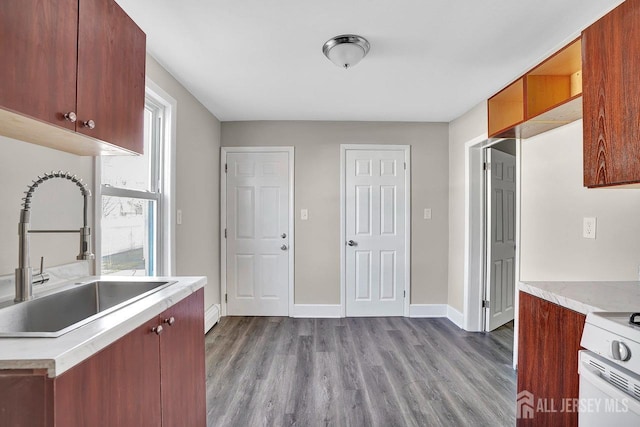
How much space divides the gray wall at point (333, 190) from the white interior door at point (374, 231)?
0.13 metres

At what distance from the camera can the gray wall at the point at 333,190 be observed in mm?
3686

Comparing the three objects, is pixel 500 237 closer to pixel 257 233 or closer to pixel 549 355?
pixel 549 355

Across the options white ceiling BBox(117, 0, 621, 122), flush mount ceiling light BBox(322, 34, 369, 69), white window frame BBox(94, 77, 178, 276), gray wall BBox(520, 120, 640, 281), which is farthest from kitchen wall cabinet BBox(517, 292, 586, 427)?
white window frame BBox(94, 77, 178, 276)

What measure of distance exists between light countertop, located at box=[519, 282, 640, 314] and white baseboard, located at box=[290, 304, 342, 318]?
2380 millimetres

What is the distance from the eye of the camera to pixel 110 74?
51.8 inches

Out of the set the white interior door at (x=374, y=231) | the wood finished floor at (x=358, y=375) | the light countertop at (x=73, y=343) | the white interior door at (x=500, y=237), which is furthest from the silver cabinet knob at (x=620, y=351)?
the white interior door at (x=374, y=231)

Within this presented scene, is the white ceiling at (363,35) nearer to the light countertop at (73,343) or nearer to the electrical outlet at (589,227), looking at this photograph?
the electrical outlet at (589,227)

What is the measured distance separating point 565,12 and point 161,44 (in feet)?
7.77

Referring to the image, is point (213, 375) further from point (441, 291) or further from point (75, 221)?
point (441, 291)

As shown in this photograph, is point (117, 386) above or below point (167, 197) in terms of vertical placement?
below

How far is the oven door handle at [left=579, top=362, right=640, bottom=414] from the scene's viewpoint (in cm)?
91

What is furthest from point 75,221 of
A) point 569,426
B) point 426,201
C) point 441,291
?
point 441,291

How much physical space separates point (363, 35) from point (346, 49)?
0.13 m

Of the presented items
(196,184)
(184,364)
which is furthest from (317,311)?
(184,364)
